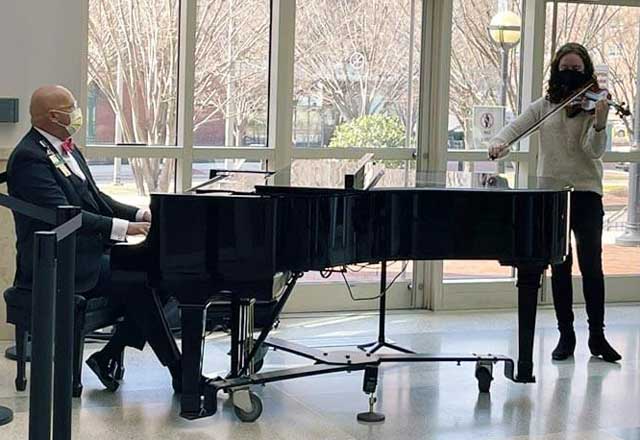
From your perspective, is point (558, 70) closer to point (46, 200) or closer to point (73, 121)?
point (73, 121)

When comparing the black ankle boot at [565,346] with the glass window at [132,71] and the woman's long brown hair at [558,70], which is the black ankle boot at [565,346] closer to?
the woman's long brown hair at [558,70]

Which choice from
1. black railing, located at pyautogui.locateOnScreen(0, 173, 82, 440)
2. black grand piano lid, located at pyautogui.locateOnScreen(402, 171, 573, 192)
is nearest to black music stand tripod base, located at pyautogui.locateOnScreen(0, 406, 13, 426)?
black railing, located at pyautogui.locateOnScreen(0, 173, 82, 440)

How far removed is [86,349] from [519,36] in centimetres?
316

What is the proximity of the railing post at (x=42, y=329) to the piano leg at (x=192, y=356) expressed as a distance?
3.87 ft

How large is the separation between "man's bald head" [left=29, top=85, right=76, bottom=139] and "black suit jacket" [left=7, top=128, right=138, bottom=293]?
5cm

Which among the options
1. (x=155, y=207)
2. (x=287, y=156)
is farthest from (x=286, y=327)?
(x=155, y=207)

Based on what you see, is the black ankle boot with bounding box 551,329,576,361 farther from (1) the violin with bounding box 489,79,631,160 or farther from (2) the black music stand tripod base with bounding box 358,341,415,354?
(1) the violin with bounding box 489,79,631,160

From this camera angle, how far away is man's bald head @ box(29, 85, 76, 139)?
4.37 meters

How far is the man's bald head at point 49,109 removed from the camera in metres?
4.37

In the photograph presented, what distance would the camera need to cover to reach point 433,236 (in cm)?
430

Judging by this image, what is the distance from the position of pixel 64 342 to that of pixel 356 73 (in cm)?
357

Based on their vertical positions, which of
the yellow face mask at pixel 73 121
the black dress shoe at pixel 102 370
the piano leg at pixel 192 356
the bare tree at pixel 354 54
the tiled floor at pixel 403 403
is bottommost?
the tiled floor at pixel 403 403

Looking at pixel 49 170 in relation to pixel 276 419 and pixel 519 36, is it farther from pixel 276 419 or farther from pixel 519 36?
pixel 519 36

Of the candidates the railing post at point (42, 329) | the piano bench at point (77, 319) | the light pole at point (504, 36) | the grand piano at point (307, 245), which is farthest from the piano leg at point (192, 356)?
the light pole at point (504, 36)
